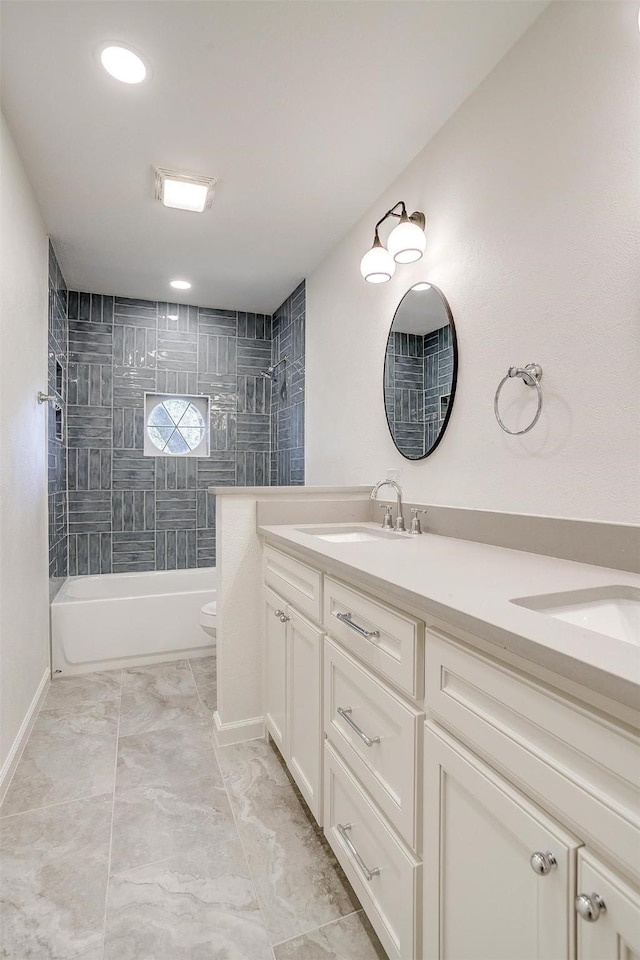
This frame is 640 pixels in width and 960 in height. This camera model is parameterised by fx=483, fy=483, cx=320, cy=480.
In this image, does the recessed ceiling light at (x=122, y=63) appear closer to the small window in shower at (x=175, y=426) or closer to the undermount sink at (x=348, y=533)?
the undermount sink at (x=348, y=533)

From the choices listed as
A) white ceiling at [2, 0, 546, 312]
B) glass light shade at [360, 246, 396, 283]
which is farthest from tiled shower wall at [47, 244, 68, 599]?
glass light shade at [360, 246, 396, 283]

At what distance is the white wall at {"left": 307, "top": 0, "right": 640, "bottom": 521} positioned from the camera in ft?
3.91

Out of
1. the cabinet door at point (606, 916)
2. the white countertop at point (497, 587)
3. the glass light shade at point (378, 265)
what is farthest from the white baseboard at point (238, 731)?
the glass light shade at point (378, 265)

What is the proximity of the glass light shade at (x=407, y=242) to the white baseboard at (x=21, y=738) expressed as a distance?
2404 mm

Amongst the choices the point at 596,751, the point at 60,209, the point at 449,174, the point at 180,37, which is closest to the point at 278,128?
the point at 180,37

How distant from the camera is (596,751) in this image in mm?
556

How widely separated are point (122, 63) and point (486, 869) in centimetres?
233

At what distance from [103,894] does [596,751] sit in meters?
1.40

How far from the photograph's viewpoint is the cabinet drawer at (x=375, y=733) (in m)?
0.92

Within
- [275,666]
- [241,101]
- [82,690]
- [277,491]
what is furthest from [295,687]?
[241,101]

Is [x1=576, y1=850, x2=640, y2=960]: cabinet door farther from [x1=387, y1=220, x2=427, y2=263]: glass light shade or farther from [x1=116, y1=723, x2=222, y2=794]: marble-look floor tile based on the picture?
[x1=387, y1=220, x2=427, y2=263]: glass light shade

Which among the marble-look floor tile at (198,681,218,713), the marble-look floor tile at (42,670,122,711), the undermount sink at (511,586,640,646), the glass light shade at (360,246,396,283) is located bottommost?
the marble-look floor tile at (42,670,122,711)

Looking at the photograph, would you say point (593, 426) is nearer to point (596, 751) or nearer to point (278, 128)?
point (596, 751)

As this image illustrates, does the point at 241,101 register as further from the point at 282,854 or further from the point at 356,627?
the point at 282,854
